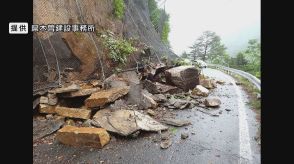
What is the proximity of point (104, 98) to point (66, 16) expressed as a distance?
3.03 meters

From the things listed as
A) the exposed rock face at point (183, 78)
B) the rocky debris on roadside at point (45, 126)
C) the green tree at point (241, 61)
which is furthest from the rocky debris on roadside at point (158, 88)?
the green tree at point (241, 61)

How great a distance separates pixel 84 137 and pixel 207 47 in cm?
5705

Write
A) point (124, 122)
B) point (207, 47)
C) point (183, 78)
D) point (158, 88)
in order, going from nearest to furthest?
point (124, 122)
point (158, 88)
point (183, 78)
point (207, 47)

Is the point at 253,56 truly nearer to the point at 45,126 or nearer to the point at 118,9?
the point at 45,126

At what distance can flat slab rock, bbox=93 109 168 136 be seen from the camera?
4.94m

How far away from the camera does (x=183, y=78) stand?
9125mm

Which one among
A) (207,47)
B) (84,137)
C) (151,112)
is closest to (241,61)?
(151,112)

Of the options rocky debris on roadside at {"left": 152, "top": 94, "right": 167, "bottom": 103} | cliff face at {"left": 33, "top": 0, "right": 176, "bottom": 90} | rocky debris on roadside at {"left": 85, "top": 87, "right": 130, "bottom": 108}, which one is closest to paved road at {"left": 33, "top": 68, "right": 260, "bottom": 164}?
rocky debris on roadside at {"left": 85, "top": 87, "right": 130, "bottom": 108}

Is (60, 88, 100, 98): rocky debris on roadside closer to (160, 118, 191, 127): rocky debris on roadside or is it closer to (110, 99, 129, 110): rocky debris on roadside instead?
(110, 99, 129, 110): rocky debris on roadside

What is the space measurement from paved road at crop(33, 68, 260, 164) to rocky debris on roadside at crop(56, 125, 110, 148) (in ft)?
0.36

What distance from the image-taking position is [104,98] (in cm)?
592

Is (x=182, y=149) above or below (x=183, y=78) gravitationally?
below

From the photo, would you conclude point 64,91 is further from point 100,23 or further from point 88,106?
point 100,23
